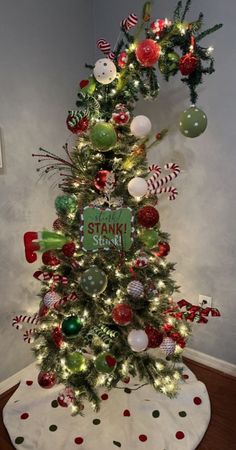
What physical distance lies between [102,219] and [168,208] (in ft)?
2.24

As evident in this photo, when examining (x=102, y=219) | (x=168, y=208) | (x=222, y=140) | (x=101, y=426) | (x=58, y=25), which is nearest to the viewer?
(x=102, y=219)

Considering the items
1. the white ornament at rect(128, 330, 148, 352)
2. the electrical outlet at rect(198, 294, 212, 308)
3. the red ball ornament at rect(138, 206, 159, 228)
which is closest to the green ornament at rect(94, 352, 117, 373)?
the white ornament at rect(128, 330, 148, 352)

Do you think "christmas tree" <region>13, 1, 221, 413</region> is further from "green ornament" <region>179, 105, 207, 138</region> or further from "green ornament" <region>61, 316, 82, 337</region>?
"green ornament" <region>179, 105, 207, 138</region>

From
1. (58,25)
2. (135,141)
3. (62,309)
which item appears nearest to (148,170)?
(135,141)

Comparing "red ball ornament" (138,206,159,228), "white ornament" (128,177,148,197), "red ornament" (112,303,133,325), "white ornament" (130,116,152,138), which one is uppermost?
"white ornament" (130,116,152,138)

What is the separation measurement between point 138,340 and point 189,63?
1.11 metres

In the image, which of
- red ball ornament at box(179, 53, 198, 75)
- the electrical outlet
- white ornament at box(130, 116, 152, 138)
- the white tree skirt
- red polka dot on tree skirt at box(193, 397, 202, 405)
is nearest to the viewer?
red ball ornament at box(179, 53, 198, 75)

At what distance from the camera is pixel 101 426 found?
1491 millimetres

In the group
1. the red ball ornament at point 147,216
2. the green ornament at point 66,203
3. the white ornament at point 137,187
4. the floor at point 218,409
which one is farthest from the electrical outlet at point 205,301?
the green ornament at point 66,203

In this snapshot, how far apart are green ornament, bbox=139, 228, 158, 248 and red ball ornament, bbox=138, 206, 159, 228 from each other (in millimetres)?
58

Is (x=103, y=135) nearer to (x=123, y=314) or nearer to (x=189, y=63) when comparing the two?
(x=189, y=63)

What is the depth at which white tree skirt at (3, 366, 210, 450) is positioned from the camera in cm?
141

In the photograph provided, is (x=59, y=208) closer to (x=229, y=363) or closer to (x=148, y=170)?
(x=148, y=170)

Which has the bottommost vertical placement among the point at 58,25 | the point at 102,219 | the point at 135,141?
the point at 102,219
